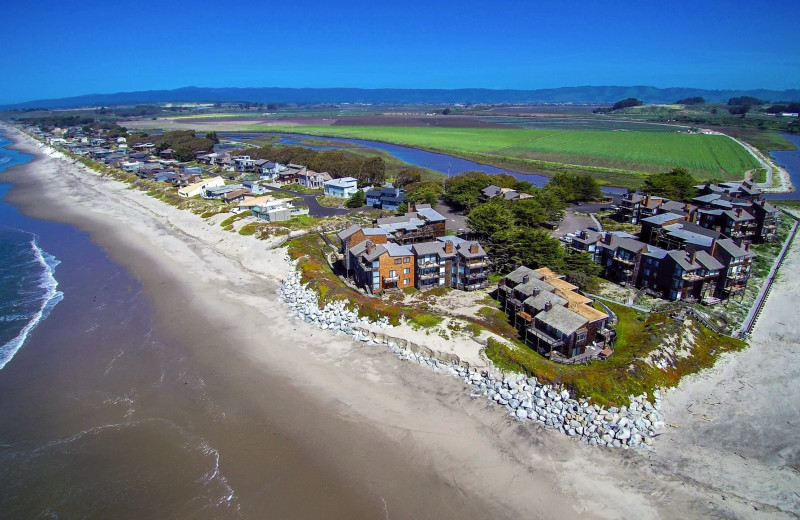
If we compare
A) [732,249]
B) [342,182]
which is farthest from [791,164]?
[342,182]

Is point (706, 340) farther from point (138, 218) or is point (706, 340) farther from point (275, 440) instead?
point (138, 218)

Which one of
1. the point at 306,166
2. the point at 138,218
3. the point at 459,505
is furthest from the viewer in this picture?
the point at 306,166

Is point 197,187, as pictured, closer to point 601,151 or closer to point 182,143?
point 182,143

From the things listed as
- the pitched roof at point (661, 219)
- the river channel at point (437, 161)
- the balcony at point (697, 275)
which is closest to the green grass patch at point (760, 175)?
the river channel at point (437, 161)

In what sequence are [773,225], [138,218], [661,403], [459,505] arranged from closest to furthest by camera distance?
[459,505] → [661,403] → [773,225] → [138,218]

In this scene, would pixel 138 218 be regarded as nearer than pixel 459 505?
No

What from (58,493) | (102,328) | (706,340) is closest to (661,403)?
(706,340)

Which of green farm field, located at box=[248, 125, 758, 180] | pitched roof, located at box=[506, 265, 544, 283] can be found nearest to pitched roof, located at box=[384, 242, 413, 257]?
pitched roof, located at box=[506, 265, 544, 283]
